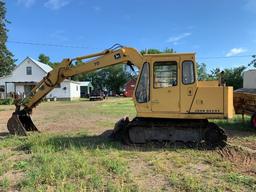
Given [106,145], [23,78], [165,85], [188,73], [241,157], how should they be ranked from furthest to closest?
[23,78] < [106,145] < [165,85] < [188,73] < [241,157]

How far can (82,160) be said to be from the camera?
7910 mm

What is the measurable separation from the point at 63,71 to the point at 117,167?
18.3 feet

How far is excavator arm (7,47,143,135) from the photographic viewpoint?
1094 cm

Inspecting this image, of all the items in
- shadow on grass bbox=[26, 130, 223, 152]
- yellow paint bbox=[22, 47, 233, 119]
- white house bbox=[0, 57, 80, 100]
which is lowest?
shadow on grass bbox=[26, 130, 223, 152]

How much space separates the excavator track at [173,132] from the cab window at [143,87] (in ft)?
2.27

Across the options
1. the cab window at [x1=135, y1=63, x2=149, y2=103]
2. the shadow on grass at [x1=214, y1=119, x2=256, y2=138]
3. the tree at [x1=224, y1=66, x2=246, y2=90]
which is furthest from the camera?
the tree at [x1=224, y1=66, x2=246, y2=90]

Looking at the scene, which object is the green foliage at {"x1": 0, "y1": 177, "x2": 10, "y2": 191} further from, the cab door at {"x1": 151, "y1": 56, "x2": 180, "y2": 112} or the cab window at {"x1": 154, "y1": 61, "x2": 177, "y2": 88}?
the cab window at {"x1": 154, "y1": 61, "x2": 177, "y2": 88}

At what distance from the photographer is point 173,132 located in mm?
10117

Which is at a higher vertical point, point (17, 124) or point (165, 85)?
point (165, 85)

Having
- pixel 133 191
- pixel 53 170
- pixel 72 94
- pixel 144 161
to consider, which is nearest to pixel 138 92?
pixel 144 161

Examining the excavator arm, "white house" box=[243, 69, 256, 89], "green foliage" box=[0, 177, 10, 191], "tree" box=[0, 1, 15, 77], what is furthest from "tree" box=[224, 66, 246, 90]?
"green foliage" box=[0, 177, 10, 191]

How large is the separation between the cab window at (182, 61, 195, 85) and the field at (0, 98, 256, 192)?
6.38ft

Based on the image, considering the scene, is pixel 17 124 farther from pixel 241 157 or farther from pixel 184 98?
pixel 241 157

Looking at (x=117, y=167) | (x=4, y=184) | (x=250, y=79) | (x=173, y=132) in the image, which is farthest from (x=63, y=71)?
(x=250, y=79)
